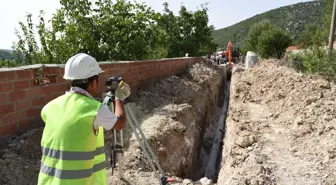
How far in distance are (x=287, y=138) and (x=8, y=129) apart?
3.86 meters

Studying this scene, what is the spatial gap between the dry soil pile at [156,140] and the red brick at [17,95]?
480 mm

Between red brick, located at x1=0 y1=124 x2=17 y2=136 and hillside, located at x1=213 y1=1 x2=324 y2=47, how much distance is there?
6659cm

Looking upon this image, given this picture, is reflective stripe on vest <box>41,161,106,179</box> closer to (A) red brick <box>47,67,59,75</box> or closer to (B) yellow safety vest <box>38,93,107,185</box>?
(B) yellow safety vest <box>38,93,107,185</box>

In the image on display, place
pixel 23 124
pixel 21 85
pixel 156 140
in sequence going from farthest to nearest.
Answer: pixel 156 140
pixel 23 124
pixel 21 85

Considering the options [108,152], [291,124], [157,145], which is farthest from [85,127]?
[291,124]

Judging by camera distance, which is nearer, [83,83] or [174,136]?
[83,83]

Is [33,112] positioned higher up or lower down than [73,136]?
lower down

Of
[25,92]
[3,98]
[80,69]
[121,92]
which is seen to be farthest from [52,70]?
[80,69]

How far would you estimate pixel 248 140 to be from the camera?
459cm

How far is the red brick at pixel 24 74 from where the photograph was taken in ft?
12.1

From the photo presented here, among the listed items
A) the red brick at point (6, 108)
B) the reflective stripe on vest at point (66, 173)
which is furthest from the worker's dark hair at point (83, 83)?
the red brick at point (6, 108)

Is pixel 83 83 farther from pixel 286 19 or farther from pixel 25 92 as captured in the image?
pixel 286 19

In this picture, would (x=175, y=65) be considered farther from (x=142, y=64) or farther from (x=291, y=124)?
(x=291, y=124)

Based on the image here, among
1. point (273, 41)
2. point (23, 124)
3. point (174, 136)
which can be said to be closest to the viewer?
point (23, 124)
